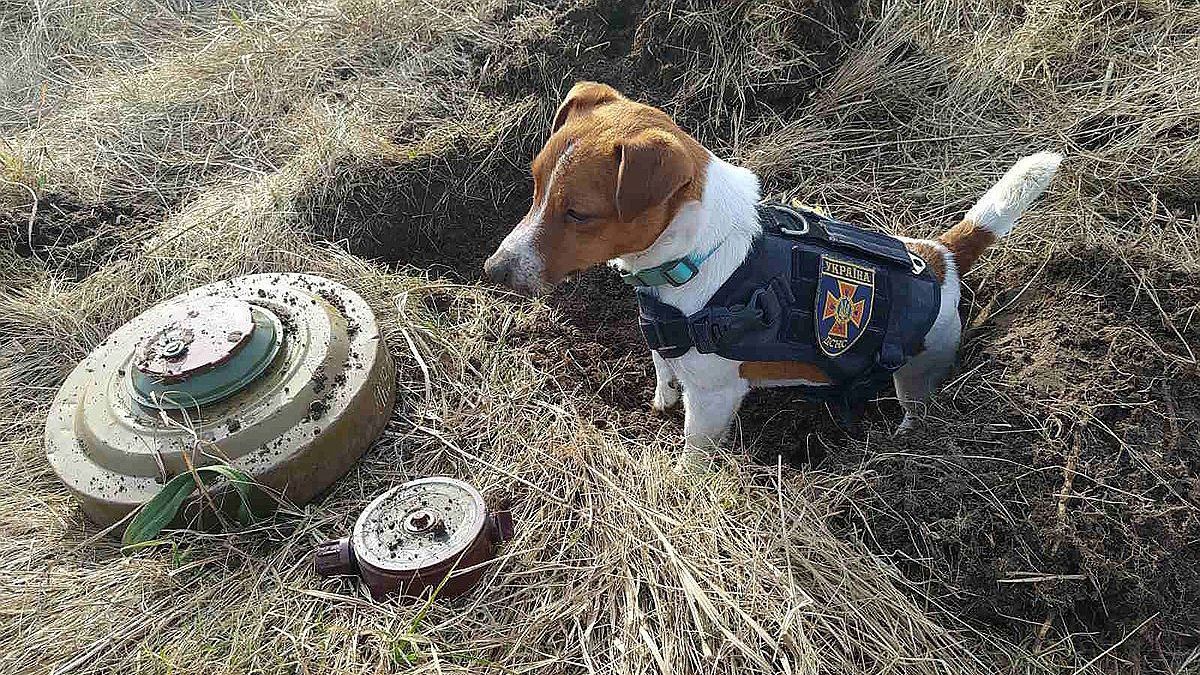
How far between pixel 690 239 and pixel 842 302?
60 cm

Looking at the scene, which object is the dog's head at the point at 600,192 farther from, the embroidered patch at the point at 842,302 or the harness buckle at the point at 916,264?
the harness buckle at the point at 916,264

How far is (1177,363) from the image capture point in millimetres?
2396

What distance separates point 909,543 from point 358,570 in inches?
71.6

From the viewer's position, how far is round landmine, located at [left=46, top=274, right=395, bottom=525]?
2568 mm

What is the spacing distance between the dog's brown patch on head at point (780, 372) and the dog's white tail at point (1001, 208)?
692mm

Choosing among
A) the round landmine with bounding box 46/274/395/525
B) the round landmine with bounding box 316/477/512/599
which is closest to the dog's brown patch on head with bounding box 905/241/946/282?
the round landmine with bounding box 316/477/512/599

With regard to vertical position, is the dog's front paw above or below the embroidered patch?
below

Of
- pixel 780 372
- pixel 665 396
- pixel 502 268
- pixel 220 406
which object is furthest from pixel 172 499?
pixel 780 372

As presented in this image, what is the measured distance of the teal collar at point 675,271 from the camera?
95.5 inches

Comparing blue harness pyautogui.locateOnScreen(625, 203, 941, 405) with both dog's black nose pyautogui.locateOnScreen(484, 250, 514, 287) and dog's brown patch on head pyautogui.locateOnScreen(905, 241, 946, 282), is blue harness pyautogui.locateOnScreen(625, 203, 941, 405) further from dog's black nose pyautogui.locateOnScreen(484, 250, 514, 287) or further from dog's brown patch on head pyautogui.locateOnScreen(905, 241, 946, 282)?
dog's black nose pyautogui.locateOnScreen(484, 250, 514, 287)

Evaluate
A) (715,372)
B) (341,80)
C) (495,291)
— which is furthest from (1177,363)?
(341,80)

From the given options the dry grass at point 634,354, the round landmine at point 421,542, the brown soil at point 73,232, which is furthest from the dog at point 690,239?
the brown soil at point 73,232

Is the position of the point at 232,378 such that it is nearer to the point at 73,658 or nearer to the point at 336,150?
the point at 73,658

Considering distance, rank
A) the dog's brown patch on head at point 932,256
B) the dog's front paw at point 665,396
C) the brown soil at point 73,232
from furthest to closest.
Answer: the brown soil at point 73,232, the dog's front paw at point 665,396, the dog's brown patch on head at point 932,256
